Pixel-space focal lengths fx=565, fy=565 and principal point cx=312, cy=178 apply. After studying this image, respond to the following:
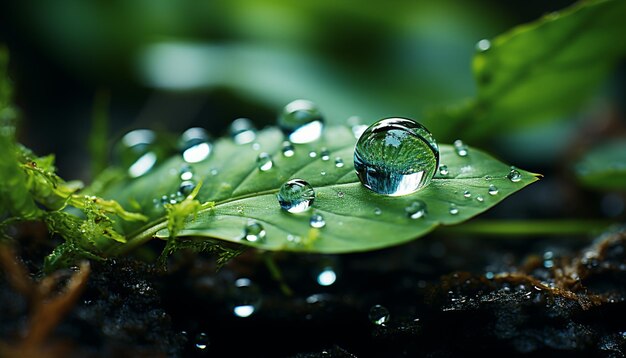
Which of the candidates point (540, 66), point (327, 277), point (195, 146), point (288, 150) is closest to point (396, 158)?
point (288, 150)

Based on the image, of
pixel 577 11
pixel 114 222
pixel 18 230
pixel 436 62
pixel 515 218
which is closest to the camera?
pixel 114 222

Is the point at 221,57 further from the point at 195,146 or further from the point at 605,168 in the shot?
the point at 605,168

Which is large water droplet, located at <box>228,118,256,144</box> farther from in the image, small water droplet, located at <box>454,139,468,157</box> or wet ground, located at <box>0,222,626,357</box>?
small water droplet, located at <box>454,139,468,157</box>

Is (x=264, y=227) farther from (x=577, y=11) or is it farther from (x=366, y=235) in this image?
(x=577, y=11)

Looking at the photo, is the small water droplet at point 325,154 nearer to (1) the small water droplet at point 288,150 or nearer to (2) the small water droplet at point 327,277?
(1) the small water droplet at point 288,150

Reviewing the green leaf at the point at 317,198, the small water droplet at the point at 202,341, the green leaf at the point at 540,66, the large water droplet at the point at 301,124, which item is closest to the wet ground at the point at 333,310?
the small water droplet at the point at 202,341

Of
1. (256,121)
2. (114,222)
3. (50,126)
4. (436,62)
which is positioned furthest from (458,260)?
(50,126)
